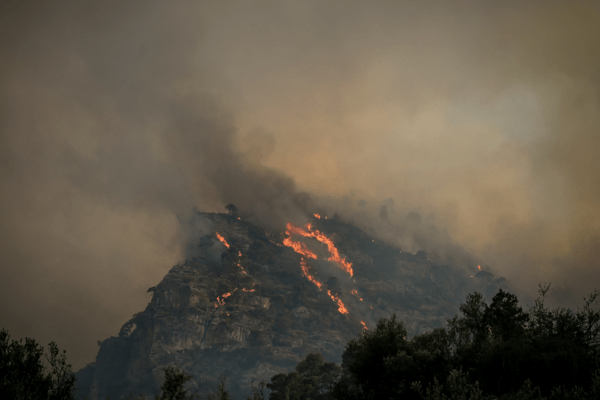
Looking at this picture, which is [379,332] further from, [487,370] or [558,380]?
[558,380]

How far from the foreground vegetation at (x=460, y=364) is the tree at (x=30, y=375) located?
0.10 metres

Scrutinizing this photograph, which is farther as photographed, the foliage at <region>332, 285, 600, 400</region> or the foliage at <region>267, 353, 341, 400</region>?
the foliage at <region>267, 353, 341, 400</region>

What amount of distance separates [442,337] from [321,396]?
262ft

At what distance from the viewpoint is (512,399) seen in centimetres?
3959

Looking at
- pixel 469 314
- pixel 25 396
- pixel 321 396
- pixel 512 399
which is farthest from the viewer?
pixel 321 396

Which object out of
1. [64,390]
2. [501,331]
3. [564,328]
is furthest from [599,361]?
[64,390]

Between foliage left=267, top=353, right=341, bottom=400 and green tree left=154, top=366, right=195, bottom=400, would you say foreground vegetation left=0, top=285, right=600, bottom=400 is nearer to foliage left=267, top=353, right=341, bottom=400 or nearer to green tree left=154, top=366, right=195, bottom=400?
green tree left=154, top=366, right=195, bottom=400

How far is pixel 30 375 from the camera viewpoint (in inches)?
1908

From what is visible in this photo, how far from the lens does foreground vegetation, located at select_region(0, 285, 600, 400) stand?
142 ft

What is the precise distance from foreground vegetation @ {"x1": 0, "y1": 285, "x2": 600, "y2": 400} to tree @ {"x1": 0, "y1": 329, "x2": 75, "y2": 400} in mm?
104

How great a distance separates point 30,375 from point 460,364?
52.0 m

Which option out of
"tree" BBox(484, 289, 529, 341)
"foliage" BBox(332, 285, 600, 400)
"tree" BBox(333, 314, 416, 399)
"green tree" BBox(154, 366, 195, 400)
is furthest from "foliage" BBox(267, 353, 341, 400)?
"green tree" BBox(154, 366, 195, 400)

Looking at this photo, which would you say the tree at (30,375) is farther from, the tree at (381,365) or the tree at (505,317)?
the tree at (505,317)

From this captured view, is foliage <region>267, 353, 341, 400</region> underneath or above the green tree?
above
